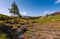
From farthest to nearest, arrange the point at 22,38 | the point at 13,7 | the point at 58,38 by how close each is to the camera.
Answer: the point at 13,7, the point at 22,38, the point at 58,38

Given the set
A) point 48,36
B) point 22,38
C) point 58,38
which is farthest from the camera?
point 22,38

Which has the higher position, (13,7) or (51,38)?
(13,7)

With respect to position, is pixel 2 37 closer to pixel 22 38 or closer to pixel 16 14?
pixel 22 38

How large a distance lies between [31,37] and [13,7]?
65115 mm

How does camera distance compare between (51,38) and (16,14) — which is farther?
(16,14)

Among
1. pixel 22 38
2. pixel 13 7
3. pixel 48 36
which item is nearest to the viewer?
pixel 48 36

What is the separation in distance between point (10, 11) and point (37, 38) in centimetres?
6746

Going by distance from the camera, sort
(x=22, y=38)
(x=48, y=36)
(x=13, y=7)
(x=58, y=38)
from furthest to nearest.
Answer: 1. (x=13, y=7)
2. (x=22, y=38)
3. (x=48, y=36)
4. (x=58, y=38)

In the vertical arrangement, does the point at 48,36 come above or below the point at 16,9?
below

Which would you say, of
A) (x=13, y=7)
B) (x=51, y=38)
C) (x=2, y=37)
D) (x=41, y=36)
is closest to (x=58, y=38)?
(x=51, y=38)

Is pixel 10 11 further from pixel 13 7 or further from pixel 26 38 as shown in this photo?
pixel 26 38

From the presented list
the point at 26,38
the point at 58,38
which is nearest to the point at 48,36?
the point at 58,38

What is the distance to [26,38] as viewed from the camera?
26.7 metres

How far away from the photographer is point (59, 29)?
93.7 ft
